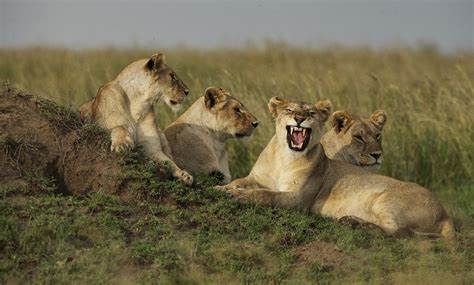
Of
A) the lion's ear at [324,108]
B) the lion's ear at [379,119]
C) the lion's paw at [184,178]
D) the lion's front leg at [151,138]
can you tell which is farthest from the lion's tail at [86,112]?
the lion's ear at [379,119]

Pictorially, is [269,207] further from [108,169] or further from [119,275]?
[119,275]

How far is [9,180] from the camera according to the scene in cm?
685

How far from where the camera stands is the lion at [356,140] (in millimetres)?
8719

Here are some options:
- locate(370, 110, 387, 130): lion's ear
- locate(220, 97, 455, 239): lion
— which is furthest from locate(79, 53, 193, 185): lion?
locate(370, 110, 387, 130): lion's ear

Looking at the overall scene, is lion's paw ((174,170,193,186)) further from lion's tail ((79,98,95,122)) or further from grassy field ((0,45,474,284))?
lion's tail ((79,98,95,122))

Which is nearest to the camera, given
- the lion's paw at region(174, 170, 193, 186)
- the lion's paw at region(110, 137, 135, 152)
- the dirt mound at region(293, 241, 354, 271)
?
the dirt mound at region(293, 241, 354, 271)

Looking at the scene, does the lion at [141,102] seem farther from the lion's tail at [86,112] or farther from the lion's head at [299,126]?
the lion's head at [299,126]

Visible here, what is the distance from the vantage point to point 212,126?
8.87 m

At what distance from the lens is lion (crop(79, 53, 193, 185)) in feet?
25.1

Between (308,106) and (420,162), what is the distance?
428cm

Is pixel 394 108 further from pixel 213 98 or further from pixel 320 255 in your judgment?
pixel 320 255

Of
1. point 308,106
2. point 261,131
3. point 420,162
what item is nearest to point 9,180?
point 308,106

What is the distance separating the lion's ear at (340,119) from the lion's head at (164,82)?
1605 millimetres

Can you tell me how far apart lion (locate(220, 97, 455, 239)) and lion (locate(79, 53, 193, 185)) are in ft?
2.36
